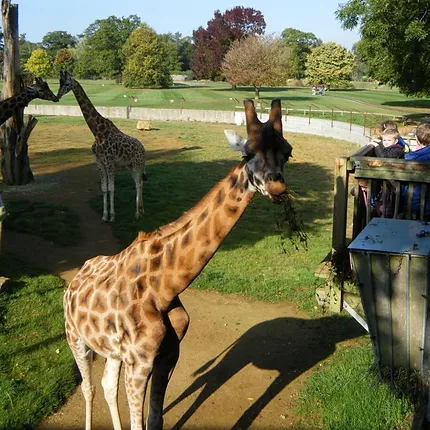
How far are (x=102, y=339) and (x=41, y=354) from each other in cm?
306

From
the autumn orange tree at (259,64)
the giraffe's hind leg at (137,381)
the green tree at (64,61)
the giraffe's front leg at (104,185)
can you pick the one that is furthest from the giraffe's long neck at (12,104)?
the green tree at (64,61)

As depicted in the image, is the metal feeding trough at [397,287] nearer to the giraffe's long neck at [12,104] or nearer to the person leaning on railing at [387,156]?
the person leaning on railing at [387,156]

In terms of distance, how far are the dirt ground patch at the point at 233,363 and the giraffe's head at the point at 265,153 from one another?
349 cm

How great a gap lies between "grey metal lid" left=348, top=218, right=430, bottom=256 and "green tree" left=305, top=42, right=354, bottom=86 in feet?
271

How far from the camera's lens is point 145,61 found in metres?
74.9

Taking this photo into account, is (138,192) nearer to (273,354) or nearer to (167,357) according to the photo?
(273,354)

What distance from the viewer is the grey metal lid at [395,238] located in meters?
4.58

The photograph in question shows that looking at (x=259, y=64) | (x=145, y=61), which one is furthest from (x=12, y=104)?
(x=145, y=61)

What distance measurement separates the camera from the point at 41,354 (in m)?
7.31

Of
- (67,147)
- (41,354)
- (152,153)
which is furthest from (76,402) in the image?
(67,147)

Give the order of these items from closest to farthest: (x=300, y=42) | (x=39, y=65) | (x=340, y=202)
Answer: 1. (x=340, y=202)
2. (x=39, y=65)
3. (x=300, y=42)

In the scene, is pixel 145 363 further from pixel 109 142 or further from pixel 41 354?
pixel 109 142

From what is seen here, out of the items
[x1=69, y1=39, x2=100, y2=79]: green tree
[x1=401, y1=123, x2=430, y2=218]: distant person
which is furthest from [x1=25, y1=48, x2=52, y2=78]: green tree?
[x1=401, y1=123, x2=430, y2=218]: distant person

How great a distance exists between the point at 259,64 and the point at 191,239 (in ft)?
181
